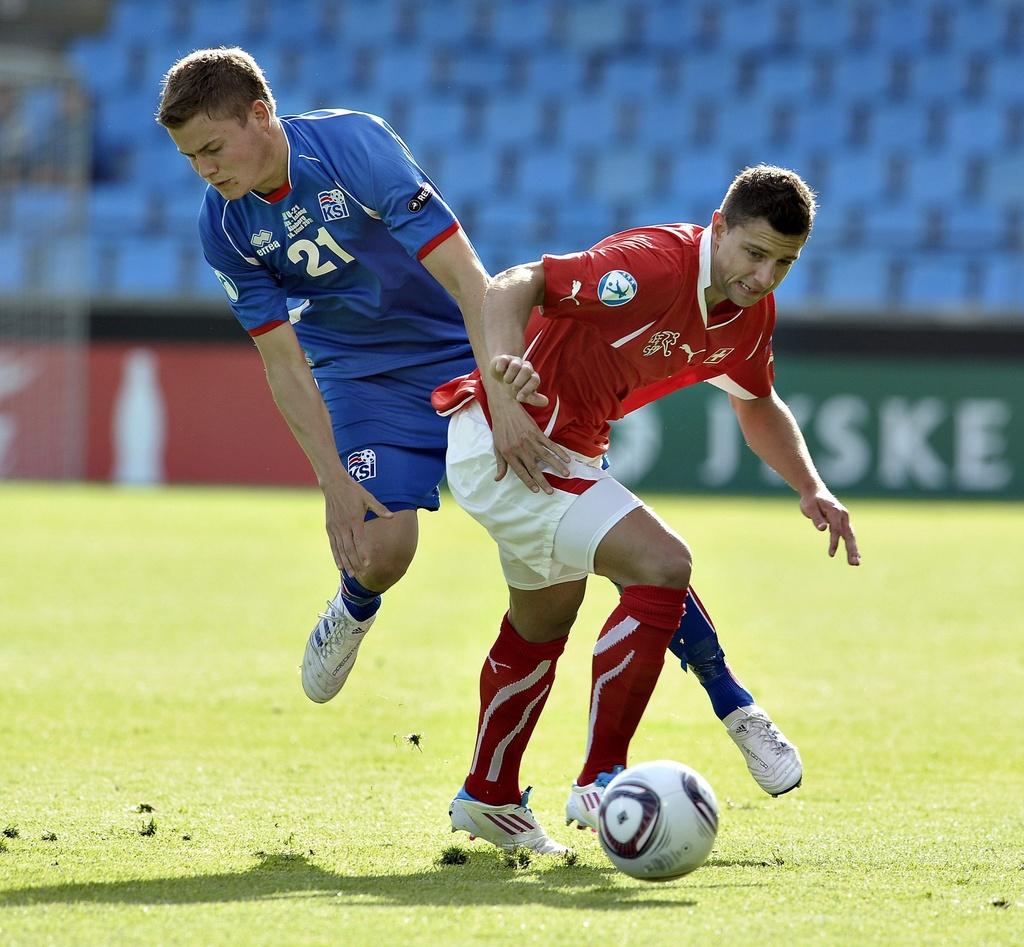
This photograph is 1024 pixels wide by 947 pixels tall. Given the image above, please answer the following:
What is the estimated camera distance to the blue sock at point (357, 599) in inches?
217

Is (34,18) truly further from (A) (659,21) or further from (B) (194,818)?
(B) (194,818)

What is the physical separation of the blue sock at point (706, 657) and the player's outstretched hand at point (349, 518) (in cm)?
94

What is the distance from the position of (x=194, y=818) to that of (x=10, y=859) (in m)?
0.66

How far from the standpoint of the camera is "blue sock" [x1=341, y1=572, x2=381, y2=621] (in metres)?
5.52

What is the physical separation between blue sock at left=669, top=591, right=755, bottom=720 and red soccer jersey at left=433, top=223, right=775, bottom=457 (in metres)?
0.58

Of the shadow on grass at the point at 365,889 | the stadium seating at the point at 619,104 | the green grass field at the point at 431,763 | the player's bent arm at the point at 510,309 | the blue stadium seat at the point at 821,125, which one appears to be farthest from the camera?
the blue stadium seat at the point at 821,125

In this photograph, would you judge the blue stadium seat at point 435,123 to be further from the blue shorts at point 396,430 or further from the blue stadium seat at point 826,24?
the blue shorts at point 396,430

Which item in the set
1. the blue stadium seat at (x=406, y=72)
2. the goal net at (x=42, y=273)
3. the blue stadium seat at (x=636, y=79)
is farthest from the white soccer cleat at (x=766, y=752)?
the blue stadium seat at (x=406, y=72)

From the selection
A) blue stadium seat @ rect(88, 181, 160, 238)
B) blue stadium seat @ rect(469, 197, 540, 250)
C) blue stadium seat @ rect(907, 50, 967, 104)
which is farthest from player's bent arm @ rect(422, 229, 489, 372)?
blue stadium seat @ rect(907, 50, 967, 104)

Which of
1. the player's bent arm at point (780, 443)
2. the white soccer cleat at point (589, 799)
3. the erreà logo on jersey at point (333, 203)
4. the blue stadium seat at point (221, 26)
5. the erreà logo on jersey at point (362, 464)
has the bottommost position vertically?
the white soccer cleat at point (589, 799)

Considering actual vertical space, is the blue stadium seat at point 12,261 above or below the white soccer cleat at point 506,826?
above

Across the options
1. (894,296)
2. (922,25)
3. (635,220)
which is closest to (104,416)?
(635,220)

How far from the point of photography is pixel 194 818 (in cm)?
466

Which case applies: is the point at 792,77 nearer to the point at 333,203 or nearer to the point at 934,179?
the point at 934,179
